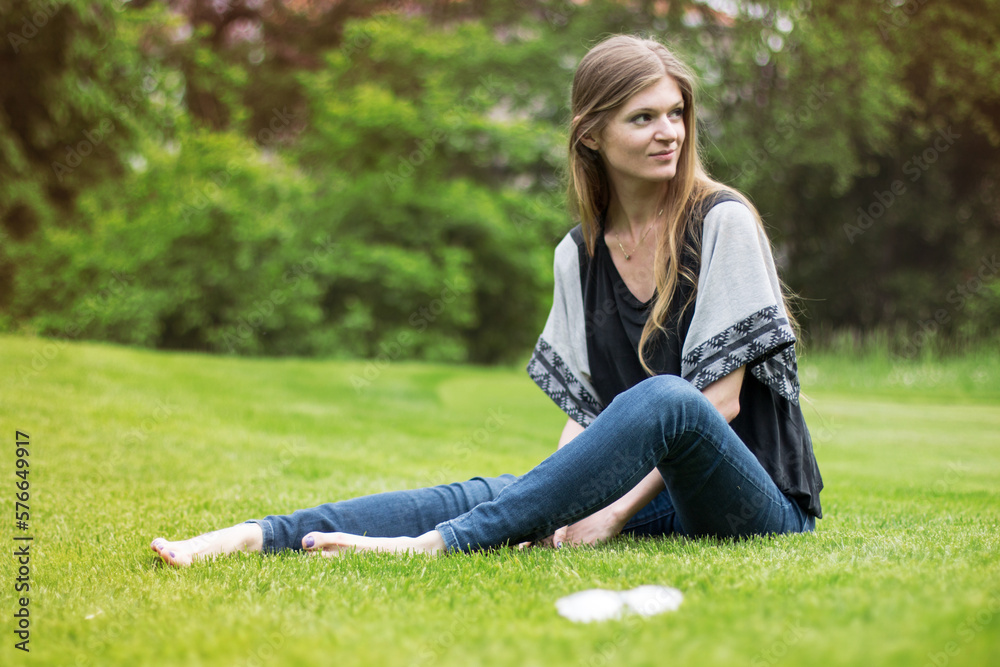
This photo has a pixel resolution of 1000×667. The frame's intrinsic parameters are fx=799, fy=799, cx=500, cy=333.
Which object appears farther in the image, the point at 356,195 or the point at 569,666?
the point at 356,195

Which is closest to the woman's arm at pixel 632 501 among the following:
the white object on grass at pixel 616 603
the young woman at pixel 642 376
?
the young woman at pixel 642 376

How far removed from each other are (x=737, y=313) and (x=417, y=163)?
1107 cm

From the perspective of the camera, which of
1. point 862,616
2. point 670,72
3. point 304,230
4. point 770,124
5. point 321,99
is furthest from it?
point 770,124

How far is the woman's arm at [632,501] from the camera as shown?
7.34 ft

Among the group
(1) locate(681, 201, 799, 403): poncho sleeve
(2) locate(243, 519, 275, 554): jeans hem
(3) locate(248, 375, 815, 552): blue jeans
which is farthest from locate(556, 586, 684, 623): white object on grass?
(2) locate(243, 519, 275, 554): jeans hem

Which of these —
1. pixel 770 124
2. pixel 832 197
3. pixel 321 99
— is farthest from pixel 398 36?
pixel 832 197

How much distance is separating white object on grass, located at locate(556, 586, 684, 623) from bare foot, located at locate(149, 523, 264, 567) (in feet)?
3.30

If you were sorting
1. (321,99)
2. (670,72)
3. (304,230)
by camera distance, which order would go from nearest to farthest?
(670,72), (304,230), (321,99)

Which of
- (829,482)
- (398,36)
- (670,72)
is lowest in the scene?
(829,482)

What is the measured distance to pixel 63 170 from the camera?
483 inches

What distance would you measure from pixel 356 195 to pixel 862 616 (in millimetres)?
11667

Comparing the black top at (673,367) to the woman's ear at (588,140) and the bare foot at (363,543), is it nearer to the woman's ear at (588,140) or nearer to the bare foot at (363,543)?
the woman's ear at (588,140)

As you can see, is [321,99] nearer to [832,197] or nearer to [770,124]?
[770,124]

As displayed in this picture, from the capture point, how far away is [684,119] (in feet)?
8.48
